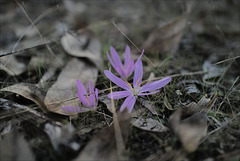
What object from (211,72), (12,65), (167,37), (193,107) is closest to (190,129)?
(193,107)

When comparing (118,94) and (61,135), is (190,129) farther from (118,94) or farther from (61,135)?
(61,135)

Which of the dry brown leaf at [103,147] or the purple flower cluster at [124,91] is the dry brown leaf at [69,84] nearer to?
the purple flower cluster at [124,91]

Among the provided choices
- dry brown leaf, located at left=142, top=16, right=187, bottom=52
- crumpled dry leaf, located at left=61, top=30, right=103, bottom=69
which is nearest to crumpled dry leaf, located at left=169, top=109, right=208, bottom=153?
crumpled dry leaf, located at left=61, top=30, right=103, bottom=69

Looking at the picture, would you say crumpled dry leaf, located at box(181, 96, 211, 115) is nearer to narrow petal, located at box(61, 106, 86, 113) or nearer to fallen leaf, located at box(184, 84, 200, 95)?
fallen leaf, located at box(184, 84, 200, 95)

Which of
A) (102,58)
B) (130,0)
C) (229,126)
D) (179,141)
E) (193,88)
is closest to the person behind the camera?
(179,141)

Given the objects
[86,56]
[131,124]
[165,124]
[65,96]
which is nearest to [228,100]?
[165,124]

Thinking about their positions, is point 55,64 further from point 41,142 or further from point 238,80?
point 238,80
